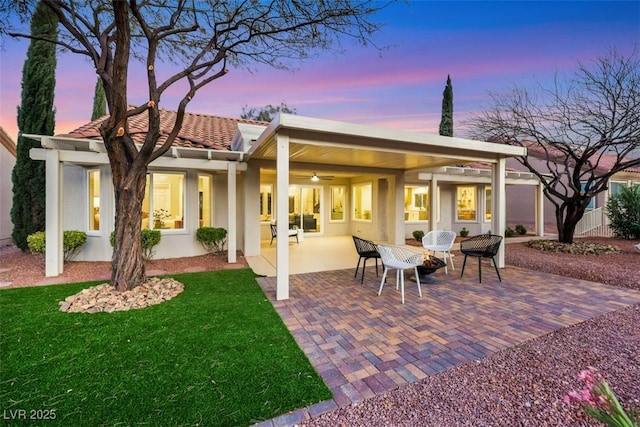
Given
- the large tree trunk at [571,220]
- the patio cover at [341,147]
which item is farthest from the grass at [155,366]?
the large tree trunk at [571,220]

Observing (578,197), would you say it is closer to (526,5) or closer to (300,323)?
(526,5)

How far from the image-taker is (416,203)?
14.0m

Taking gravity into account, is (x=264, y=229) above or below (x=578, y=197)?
below

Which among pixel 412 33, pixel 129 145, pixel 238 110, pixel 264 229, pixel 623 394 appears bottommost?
pixel 623 394

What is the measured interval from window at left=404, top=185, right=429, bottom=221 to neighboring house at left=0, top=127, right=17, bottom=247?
55.4 feet

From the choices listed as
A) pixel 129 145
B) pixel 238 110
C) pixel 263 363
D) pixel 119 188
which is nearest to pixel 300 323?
pixel 263 363

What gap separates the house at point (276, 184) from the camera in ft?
18.9

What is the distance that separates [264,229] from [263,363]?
9.55m

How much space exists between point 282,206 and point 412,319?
273 centimetres

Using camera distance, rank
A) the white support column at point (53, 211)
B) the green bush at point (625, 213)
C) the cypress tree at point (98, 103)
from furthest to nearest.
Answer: the cypress tree at point (98, 103) → the green bush at point (625, 213) → the white support column at point (53, 211)

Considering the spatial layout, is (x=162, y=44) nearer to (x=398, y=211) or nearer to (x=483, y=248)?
(x=483, y=248)

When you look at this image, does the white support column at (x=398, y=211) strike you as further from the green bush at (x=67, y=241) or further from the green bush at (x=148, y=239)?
the green bush at (x=67, y=241)

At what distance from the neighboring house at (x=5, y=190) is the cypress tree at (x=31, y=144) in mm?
2466

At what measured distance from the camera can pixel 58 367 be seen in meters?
2.88
